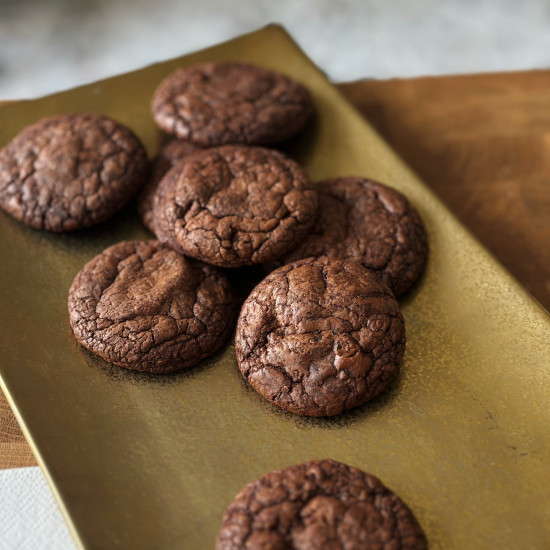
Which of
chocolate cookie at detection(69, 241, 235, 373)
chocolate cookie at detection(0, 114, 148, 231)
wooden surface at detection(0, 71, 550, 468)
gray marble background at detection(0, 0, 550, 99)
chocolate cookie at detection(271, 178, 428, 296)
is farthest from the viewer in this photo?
gray marble background at detection(0, 0, 550, 99)

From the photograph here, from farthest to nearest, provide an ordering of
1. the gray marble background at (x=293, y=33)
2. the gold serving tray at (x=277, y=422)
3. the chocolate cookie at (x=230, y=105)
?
the gray marble background at (x=293, y=33) → the chocolate cookie at (x=230, y=105) → the gold serving tray at (x=277, y=422)

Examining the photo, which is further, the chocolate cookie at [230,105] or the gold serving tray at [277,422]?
the chocolate cookie at [230,105]

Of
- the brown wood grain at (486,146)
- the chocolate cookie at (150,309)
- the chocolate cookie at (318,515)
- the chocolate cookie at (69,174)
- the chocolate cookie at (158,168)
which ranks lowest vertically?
the brown wood grain at (486,146)

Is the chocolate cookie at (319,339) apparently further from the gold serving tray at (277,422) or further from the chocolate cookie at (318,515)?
the chocolate cookie at (318,515)

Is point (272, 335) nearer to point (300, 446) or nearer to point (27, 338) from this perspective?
point (300, 446)

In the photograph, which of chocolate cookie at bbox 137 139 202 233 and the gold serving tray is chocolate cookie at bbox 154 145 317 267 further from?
the gold serving tray

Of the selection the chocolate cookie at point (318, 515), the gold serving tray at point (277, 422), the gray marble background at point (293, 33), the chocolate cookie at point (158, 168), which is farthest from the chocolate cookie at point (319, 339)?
the gray marble background at point (293, 33)

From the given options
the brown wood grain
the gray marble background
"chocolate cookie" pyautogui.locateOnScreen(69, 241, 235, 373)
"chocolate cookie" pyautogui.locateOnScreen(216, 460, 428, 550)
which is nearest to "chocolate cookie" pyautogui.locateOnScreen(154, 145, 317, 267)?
"chocolate cookie" pyautogui.locateOnScreen(69, 241, 235, 373)
